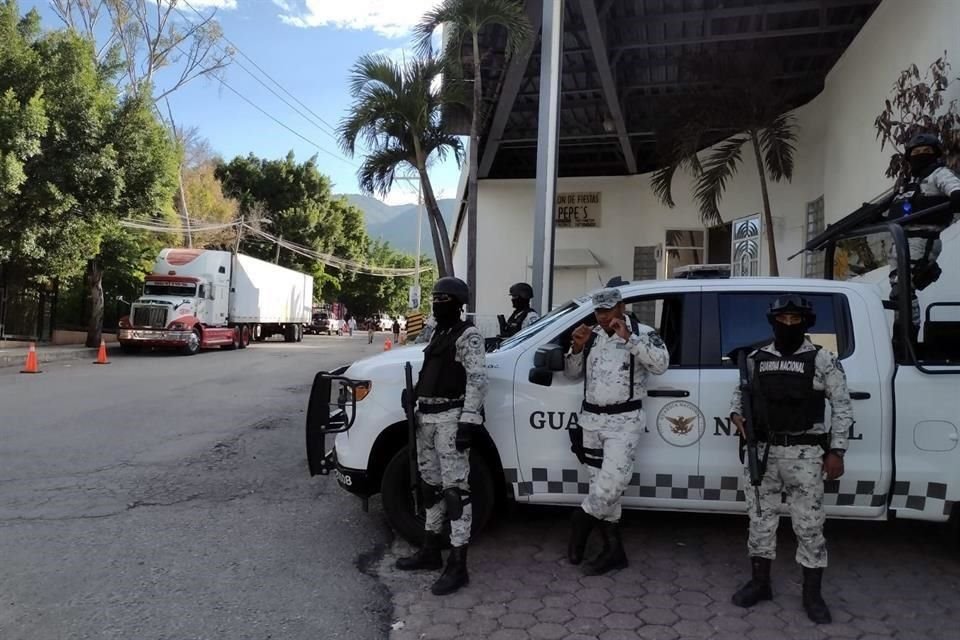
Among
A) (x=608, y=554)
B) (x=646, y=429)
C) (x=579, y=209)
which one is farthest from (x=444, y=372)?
(x=579, y=209)

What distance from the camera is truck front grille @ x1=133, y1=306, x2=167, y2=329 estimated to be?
20250mm

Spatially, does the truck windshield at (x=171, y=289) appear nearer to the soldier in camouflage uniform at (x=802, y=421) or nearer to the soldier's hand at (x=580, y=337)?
the soldier's hand at (x=580, y=337)

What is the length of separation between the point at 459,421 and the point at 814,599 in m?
1.95

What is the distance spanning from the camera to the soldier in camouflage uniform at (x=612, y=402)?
368 centimetres

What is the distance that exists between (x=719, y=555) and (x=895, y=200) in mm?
2734

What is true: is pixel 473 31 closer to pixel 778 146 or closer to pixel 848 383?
pixel 778 146

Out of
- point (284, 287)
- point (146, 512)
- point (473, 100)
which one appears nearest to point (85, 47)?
point (473, 100)

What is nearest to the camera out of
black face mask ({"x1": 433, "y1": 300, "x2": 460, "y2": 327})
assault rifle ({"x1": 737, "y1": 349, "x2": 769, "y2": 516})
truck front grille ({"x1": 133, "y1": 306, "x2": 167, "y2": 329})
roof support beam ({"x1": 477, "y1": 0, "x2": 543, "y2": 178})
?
assault rifle ({"x1": 737, "y1": 349, "x2": 769, "y2": 516})

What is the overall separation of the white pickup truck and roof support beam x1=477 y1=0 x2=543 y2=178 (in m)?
9.06

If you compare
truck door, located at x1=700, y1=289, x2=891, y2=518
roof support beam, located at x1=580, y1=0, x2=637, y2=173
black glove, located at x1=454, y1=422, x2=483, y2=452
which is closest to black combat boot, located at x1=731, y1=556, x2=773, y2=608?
truck door, located at x1=700, y1=289, x2=891, y2=518

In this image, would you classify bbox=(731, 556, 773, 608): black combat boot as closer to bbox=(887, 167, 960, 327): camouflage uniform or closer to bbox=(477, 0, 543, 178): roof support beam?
bbox=(887, 167, 960, 327): camouflage uniform

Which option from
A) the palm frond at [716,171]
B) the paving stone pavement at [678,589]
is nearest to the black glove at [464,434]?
the paving stone pavement at [678,589]

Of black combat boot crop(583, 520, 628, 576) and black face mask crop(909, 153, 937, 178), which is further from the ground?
black face mask crop(909, 153, 937, 178)

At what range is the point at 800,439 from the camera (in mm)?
3348
